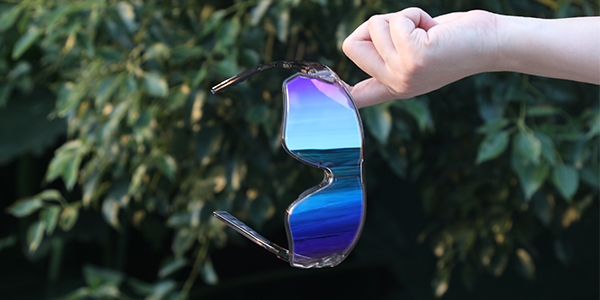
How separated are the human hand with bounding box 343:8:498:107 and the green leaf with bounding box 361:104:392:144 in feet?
1.13

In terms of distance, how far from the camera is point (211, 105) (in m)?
0.83

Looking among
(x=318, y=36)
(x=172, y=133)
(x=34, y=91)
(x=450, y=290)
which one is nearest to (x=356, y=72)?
(x=318, y=36)

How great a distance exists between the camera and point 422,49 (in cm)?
35

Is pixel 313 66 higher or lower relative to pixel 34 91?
higher

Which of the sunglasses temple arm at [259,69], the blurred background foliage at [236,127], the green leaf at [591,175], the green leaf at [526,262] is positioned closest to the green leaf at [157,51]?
the blurred background foliage at [236,127]

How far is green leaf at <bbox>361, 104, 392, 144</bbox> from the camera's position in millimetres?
750

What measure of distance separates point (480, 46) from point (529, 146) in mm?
410

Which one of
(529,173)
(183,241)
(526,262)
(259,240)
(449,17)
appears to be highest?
(449,17)

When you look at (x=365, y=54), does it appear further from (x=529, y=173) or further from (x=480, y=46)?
(x=529, y=173)

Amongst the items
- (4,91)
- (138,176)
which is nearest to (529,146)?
(138,176)

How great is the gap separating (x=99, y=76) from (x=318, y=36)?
375mm

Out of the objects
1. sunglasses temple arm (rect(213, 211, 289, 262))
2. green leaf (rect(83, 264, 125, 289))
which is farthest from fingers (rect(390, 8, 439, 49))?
green leaf (rect(83, 264, 125, 289))

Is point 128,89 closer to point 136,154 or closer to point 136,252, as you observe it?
point 136,154

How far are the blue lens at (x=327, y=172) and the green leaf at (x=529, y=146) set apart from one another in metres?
0.42
